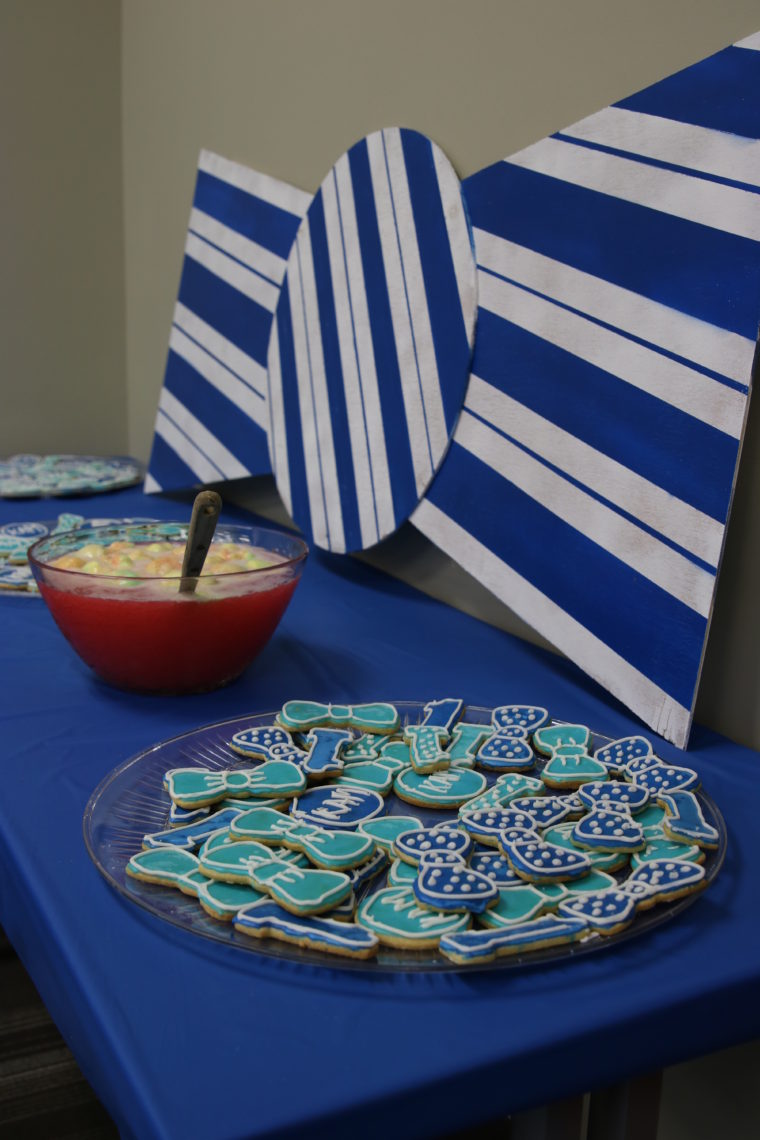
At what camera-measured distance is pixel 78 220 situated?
7.70ft

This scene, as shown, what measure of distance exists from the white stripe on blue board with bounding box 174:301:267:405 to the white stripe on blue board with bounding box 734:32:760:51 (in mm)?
968

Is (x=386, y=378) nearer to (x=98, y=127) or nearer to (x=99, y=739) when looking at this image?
(x=99, y=739)

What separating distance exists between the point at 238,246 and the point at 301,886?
138 centimetres

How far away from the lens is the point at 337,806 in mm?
772

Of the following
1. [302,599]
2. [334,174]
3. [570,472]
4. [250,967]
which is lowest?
[302,599]

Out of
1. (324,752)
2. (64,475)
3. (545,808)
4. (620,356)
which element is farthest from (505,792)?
(64,475)

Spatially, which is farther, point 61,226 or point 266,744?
point 61,226

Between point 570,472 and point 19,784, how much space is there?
0.60m

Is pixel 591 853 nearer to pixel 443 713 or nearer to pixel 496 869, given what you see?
pixel 496 869

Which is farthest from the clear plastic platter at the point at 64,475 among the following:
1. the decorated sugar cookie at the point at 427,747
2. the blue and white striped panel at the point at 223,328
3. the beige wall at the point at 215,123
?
the decorated sugar cookie at the point at 427,747

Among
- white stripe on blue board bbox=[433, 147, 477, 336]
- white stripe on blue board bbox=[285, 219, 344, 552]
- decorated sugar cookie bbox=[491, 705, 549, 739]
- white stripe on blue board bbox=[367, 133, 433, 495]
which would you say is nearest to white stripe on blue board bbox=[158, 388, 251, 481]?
white stripe on blue board bbox=[285, 219, 344, 552]

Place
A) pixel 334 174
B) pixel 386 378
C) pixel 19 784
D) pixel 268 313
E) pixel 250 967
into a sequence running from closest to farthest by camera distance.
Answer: pixel 250 967 → pixel 19 784 → pixel 386 378 → pixel 334 174 → pixel 268 313

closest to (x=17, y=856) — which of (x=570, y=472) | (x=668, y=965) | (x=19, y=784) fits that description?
(x=19, y=784)

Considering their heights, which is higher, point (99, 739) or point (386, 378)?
point (386, 378)
